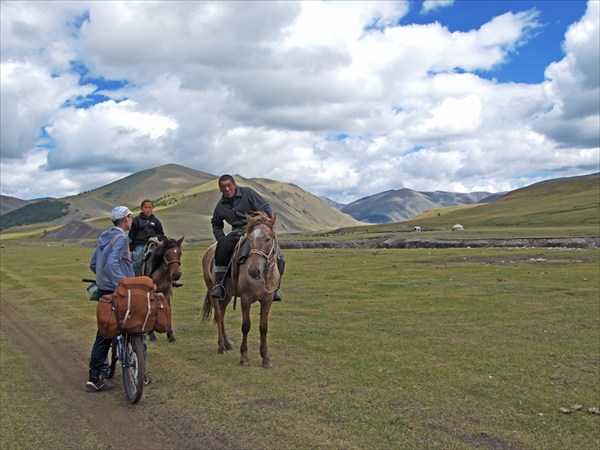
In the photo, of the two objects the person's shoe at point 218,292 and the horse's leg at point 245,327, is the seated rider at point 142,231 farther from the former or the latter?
the horse's leg at point 245,327

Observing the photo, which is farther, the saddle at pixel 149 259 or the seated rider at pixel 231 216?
the saddle at pixel 149 259

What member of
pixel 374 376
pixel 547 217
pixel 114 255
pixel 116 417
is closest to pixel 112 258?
pixel 114 255

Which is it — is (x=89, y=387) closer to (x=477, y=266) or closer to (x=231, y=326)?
(x=231, y=326)

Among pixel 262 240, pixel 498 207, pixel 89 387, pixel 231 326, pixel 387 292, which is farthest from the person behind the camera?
pixel 498 207

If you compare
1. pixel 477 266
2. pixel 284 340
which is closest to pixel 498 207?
pixel 477 266

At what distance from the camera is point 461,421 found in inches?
316

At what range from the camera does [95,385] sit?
9.76 m

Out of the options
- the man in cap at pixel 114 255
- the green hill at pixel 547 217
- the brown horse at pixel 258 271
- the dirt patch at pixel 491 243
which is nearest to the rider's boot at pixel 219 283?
the brown horse at pixel 258 271

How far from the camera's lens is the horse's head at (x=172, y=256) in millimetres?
13133

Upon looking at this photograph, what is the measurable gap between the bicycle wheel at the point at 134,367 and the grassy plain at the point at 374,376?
28cm

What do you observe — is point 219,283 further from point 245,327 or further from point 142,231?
point 142,231

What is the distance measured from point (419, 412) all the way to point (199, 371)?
498cm

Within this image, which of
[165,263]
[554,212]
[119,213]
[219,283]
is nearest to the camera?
[119,213]

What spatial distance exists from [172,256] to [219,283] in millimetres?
2171
